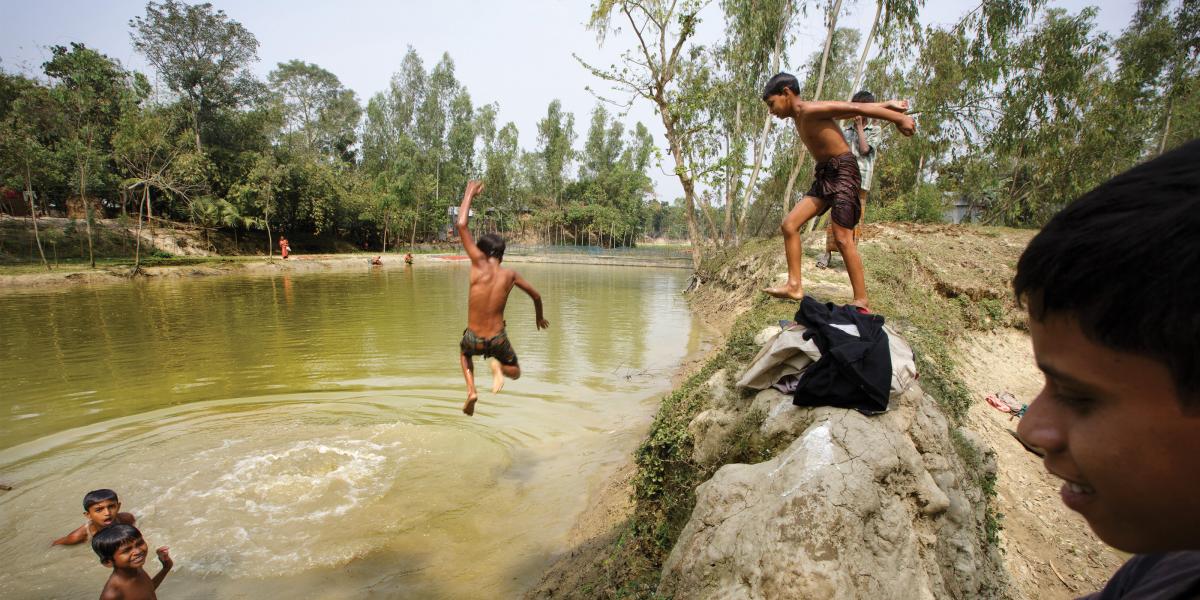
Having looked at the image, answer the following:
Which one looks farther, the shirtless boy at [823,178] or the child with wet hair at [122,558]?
the shirtless boy at [823,178]

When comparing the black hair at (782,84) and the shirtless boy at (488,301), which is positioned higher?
the black hair at (782,84)

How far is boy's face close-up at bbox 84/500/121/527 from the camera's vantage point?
4.54 m

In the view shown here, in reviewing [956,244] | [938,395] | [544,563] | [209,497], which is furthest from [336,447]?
[956,244]

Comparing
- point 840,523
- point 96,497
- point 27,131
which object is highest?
point 27,131

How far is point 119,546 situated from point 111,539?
2.8 inches

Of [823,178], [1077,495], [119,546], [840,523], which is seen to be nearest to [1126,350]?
[1077,495]

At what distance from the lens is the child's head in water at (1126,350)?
58 centimetres

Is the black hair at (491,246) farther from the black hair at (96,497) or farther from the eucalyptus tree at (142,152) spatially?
the eucalyptus tree at (142,152)

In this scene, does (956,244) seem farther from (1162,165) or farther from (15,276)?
(15,276)

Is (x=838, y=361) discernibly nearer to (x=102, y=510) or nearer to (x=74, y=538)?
(x=102, y=510)

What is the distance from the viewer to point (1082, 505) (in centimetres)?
80

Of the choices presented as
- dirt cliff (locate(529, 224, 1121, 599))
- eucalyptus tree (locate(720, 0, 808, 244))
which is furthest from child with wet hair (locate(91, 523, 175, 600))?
eucalyptus tree (locate(720, 0, 808, 244))

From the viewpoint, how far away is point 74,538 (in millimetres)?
5148

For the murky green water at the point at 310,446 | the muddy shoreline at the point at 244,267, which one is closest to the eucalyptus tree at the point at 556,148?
the muddy shoreline at the point at 244,267
